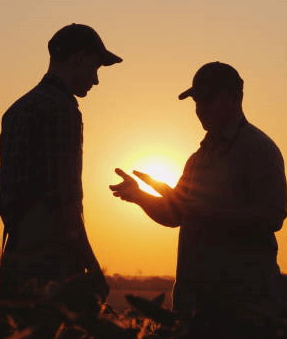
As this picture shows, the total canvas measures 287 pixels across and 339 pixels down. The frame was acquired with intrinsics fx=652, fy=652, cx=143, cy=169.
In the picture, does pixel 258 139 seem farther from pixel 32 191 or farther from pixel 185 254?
pixel 32 191

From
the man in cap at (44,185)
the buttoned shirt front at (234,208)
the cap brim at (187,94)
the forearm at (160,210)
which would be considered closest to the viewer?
the man in cap at (44,185)

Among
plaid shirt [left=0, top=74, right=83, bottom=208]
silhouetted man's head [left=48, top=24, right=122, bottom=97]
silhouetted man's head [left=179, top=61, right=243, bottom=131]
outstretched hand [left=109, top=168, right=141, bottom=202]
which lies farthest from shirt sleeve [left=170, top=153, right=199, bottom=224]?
plaid shirt [left=0, top=74, right=83, bottom=208]

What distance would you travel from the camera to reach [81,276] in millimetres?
1213

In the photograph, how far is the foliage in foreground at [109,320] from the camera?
104 cm

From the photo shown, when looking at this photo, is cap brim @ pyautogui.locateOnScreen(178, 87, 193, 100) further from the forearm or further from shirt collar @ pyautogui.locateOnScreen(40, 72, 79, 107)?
shirt collar @ pyautogui.locateOnScreen(40, 72, 79, 107)

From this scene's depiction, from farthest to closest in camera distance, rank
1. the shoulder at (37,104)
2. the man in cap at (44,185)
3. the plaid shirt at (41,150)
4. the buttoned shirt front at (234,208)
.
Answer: the buttoned shirt front at (234,208), the shoulder at (37,104), the plaid shirt at (41,150), the man in cap at (44,185)

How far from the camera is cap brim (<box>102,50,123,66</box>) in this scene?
15.4 feet

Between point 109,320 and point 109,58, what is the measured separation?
380cm

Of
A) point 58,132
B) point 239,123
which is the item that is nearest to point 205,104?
point 239,123

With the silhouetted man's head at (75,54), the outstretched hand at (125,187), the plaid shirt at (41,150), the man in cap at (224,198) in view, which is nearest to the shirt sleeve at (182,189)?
the man in cap at (224,198)

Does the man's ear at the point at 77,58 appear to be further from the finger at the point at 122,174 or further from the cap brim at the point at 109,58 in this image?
the finger at the point at 122,174

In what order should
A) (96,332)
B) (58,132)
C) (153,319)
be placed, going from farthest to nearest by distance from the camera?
(58,132) → (153,319) → (96,332)

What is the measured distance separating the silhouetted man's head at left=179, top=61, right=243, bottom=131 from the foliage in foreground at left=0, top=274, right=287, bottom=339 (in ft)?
13.6

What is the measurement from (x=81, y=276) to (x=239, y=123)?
4.11 m
